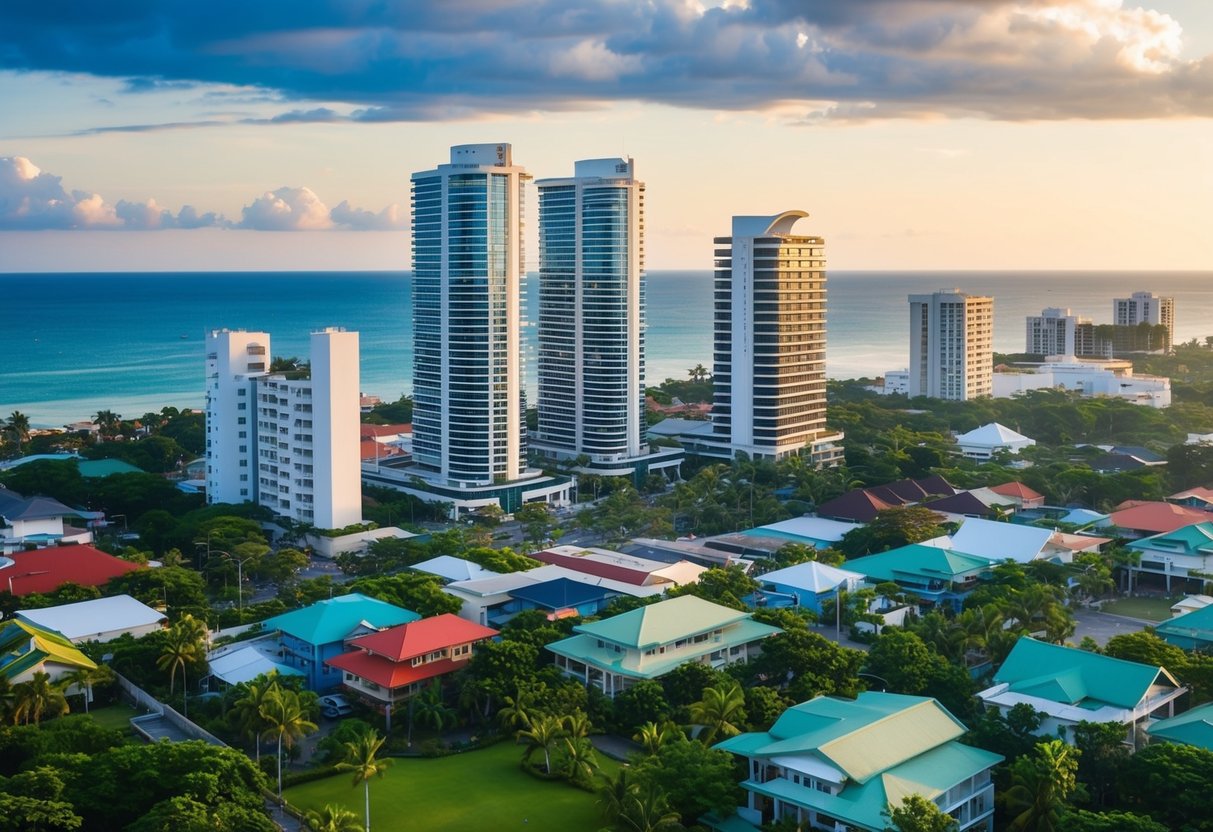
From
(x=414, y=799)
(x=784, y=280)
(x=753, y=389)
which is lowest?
(x=414, y=799)

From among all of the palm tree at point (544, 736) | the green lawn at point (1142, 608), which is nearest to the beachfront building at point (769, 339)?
the green lawn at point (1142, 608)

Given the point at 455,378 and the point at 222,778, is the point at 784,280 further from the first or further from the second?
the point at 222,778

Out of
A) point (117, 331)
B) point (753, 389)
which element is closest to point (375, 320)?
point (117, 331)

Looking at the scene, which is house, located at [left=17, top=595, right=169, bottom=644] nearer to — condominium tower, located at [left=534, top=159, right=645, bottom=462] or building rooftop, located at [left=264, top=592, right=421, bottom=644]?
building rooftop, located at [left=264, top=592, right=421, bottom=644]

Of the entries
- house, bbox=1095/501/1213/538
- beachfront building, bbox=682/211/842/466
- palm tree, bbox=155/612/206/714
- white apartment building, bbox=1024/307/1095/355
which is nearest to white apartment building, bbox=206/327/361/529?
palm tree, bbox=155/612/206/714

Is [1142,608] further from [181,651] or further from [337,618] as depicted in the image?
[181,651]

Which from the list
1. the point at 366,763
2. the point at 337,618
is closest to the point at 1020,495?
the point at 337,618

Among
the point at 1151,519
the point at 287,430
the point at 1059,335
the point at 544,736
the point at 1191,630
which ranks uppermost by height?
the point at 1059,335
